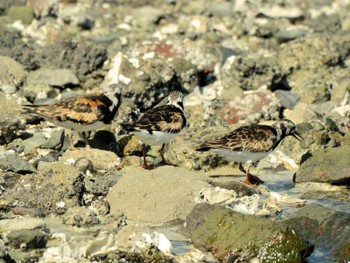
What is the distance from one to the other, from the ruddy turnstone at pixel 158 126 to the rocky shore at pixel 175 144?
0.39 meters

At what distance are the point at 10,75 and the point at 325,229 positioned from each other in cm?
812

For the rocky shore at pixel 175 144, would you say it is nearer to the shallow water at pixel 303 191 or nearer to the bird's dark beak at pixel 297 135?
the shallow water at pixel 303 191

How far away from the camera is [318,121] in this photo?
15.0 m

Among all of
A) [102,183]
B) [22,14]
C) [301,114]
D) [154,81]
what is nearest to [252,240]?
[102,183]

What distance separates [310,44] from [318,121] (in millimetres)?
4661

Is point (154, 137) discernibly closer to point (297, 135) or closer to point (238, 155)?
point (238, 155)

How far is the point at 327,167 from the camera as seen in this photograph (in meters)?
12.2

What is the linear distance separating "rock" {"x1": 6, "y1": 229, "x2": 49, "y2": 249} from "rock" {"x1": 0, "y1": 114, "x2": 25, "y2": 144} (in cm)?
465

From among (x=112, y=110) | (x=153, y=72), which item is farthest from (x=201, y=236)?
(x=153, y=72)

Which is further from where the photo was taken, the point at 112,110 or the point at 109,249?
the point at 112,110

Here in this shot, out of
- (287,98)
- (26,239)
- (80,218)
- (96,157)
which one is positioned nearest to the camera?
(26,239)

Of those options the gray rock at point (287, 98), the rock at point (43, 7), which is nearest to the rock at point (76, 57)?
the gray rock at point (287, 98)

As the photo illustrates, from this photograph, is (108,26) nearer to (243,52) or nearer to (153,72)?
(243,52)

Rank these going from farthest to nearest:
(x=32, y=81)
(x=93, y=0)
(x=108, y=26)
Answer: (x=93, y=0) → (x=108, y=26) → (x=32, y=81)
